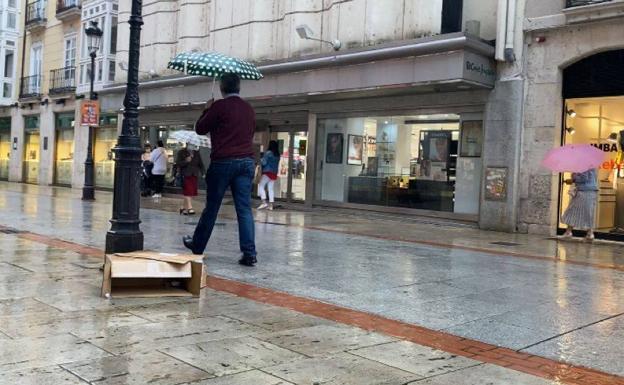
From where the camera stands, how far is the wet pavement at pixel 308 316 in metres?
3.64

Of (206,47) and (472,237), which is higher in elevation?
(206,47)

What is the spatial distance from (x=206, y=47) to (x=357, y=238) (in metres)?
12.3

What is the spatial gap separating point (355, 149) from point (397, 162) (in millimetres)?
1472

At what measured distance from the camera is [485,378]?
3631mm

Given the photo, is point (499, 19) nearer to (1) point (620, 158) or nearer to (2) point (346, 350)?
(1) point (620, 158)

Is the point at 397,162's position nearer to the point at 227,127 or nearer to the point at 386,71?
the point at 386,71

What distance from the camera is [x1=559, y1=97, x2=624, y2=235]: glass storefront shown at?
492 inches

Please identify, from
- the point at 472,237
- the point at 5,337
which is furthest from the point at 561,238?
the point at 5,337

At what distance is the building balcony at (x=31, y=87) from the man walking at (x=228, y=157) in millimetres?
26921

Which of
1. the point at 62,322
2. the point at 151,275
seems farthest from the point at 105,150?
the point at 62,322

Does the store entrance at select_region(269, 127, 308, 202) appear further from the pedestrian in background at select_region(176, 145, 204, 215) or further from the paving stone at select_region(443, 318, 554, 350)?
the paving stone at select_region(443, 318, 554, 350)

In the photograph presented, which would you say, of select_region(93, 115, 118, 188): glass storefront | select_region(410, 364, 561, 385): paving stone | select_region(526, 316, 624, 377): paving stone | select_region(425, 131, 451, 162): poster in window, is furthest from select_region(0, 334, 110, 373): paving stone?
select_region(93, 115, 118, 188): glass storefront

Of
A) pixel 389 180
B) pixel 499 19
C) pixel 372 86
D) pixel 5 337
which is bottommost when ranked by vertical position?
pixel 5 337

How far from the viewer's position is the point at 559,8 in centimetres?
1245
